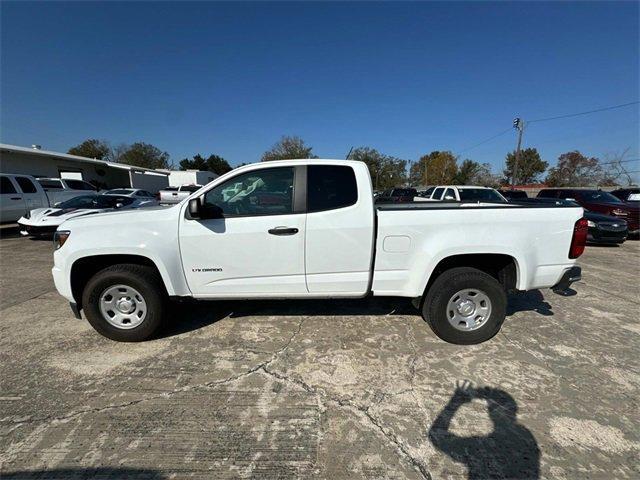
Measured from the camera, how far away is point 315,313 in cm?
406

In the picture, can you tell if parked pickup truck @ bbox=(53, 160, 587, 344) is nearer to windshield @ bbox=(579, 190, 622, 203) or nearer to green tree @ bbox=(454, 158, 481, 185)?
windshield @ bbox=(579, 190, 622, 203)

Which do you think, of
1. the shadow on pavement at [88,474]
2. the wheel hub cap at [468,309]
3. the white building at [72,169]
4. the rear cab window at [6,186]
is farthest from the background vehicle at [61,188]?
the wheel hub cap at [468,309]

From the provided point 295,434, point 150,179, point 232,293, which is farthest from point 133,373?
point 150,179

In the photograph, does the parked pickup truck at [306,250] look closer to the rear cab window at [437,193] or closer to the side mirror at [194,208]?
the side mirror at [194,208]

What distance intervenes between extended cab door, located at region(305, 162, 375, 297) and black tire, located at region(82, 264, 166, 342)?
1620 mm

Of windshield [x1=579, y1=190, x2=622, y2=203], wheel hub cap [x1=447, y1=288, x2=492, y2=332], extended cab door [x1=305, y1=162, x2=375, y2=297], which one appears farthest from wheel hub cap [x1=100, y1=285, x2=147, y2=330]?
windshield [x1=579, y1=190, x2=622, y2=203]

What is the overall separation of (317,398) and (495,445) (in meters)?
1.30

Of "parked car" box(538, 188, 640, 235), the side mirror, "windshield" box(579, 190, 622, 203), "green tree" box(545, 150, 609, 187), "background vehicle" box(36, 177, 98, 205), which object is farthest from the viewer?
"green tree" box(545, 150, 609, 187)

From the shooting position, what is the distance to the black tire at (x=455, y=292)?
3.22m

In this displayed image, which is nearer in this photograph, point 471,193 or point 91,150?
point 471,193

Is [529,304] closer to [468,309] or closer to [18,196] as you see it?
[468,309]

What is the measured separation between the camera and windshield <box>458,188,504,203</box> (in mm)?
10873

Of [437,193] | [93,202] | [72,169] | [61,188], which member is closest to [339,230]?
[93,202]

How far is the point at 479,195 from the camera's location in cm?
1134
